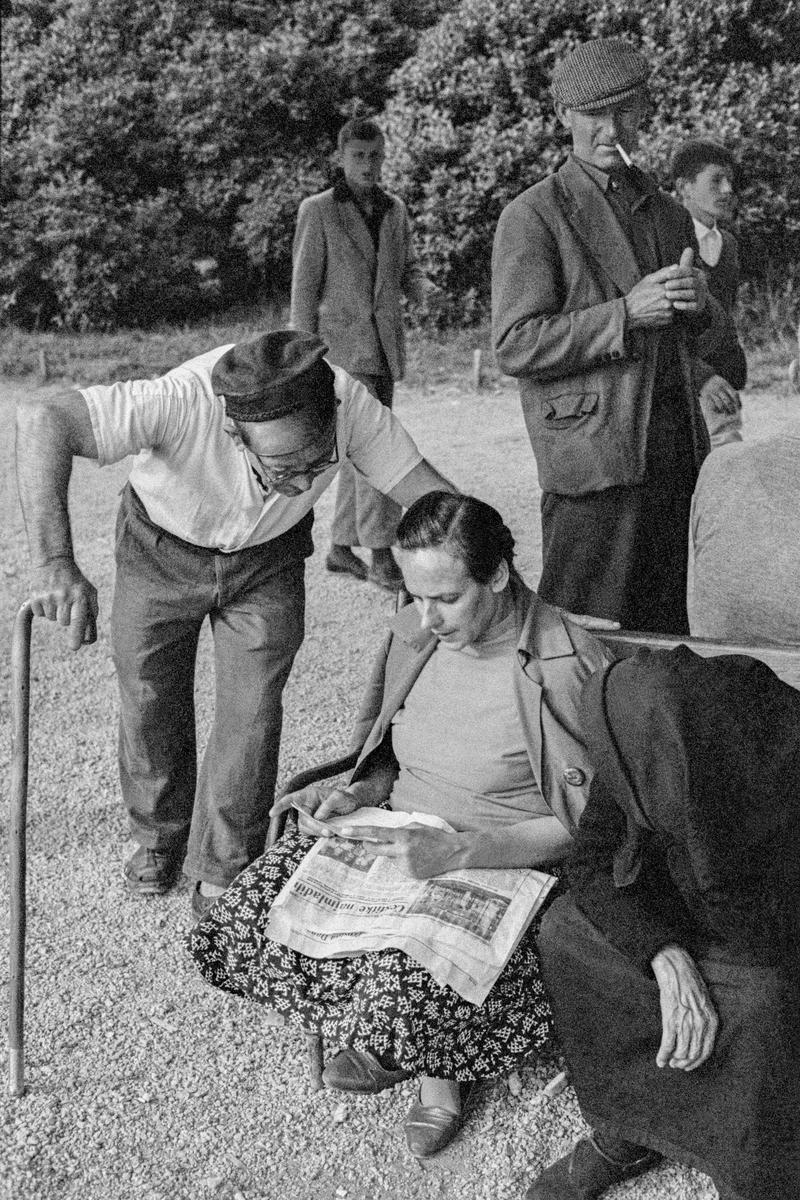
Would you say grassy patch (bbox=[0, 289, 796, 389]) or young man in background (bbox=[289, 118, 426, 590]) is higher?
young man in background (bbox=[289, 118, 426, 590])

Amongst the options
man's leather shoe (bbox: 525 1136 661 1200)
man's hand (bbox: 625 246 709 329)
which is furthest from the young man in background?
man's leather shoe (bbox: 525 1136 661 1200)

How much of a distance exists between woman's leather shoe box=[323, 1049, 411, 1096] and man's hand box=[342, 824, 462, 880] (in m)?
0.43

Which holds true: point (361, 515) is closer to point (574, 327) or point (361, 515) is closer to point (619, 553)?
point (619, 553)

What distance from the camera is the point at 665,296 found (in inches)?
149

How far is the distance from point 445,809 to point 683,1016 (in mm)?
851

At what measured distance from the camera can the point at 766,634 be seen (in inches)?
124

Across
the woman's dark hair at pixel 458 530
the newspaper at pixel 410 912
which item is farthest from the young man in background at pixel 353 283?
the newspaper at pixel 410 912

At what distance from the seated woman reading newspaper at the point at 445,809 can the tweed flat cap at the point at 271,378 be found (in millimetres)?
378

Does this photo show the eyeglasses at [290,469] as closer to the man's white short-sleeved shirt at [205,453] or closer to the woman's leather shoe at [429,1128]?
the man's white short-sleeved shirt at [205,453]

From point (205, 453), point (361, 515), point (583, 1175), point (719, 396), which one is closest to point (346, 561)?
point (361, 515)

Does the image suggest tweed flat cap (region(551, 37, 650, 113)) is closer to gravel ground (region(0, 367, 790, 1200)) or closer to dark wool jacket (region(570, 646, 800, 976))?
dark wool jacket (region(570, 646, 800, 976))

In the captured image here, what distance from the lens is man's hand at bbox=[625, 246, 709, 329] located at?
3805 mm

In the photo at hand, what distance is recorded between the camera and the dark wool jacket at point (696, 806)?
253 cm

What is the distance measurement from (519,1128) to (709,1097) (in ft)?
1.82
